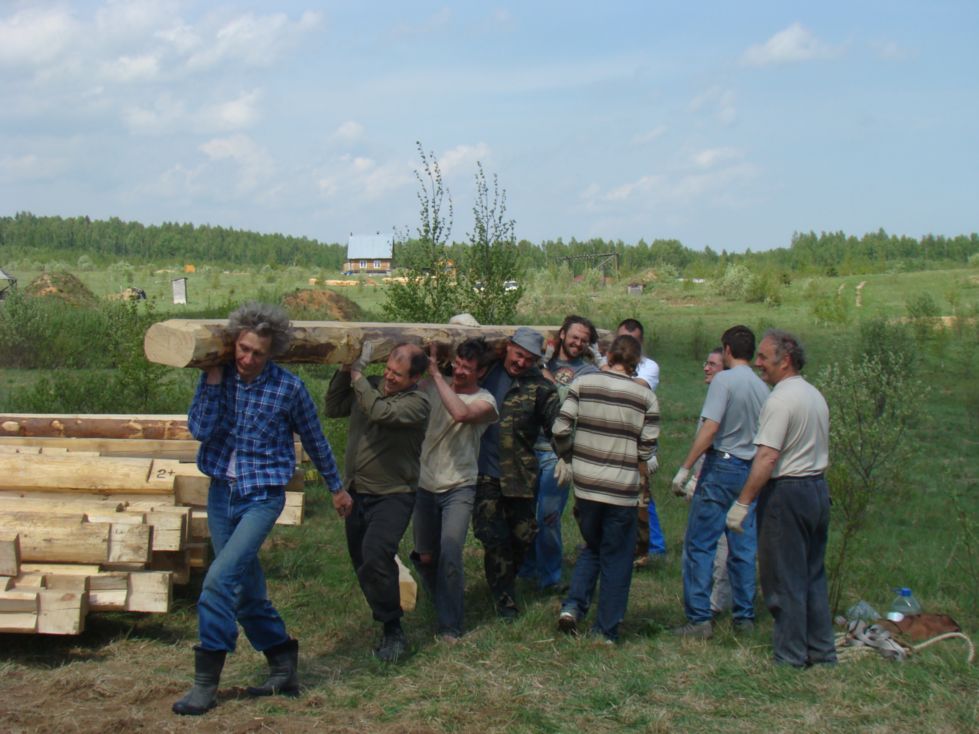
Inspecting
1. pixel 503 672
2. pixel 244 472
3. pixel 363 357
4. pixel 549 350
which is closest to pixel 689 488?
pixel 549 350

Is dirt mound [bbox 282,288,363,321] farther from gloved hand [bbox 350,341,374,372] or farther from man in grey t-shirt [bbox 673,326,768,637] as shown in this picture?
man in grey t-shirt [bbox 673,326,768,637]

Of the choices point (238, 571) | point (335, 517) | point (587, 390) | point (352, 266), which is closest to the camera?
point (238, 571)

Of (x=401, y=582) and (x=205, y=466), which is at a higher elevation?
(x=205, y=466)

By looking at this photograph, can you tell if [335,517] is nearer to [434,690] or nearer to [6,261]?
[434,690]

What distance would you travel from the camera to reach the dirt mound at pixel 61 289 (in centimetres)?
2803

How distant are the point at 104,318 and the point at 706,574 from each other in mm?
19782

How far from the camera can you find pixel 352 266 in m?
72.6

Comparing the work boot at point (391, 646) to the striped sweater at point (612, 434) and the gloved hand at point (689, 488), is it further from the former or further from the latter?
the gloved hand at point (689, 488)

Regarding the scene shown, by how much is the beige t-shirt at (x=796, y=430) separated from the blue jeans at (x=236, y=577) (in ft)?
8.89

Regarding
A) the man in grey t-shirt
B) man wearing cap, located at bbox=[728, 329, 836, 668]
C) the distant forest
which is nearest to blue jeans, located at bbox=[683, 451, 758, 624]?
the man in grey t-shirt

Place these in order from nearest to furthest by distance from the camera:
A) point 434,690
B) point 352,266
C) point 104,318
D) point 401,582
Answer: point 434,690 < point 401,582 < point 104,318 < point 352,266

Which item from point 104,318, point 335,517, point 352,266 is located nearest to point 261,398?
→ point 335,517

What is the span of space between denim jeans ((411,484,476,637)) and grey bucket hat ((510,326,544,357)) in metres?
1.00

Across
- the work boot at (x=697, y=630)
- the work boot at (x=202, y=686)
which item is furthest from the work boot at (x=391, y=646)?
the work boot at (x=697, y=630)
